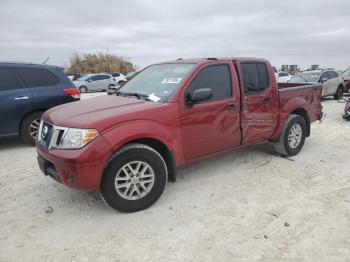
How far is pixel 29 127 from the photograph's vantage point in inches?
275

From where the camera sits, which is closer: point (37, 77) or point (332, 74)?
point (37, 77)

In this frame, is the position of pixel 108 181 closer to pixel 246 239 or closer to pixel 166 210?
pixel 166 210

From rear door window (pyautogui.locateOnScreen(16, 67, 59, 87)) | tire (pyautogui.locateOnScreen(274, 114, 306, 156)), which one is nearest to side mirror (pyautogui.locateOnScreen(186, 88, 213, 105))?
tire (pyautogui.locateOnScreen(274, 114, 306, 156))

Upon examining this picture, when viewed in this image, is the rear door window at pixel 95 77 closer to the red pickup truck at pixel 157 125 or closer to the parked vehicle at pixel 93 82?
the parked vehicle at pixel 93 82

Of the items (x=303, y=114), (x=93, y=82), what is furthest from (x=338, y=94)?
(x=93, y=82)

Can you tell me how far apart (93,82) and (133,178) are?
24861mm

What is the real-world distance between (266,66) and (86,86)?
23.4 meters

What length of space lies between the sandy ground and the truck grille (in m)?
0.80

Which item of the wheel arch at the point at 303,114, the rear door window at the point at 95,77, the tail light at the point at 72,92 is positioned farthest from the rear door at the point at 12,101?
the rear door window at the point at 95,77

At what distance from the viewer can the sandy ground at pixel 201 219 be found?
125 inches

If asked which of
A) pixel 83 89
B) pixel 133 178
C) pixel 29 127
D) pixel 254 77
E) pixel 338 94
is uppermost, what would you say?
pixel 254 77

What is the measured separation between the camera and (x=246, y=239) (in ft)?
11.0

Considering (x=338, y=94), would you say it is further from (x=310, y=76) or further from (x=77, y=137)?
(x=77, y=137)

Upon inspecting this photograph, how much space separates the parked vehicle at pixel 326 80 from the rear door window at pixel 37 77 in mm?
10992
